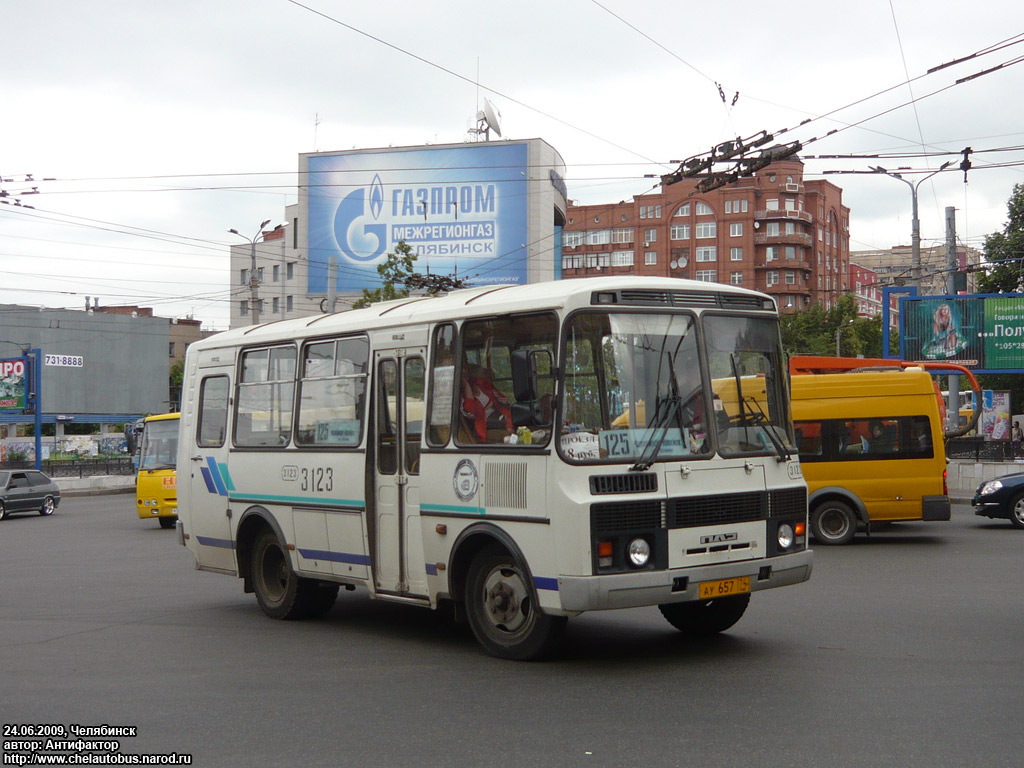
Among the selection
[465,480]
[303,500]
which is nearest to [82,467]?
[303,500]

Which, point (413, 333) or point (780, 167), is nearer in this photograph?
point (413, 333)

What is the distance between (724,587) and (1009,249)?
4913cm

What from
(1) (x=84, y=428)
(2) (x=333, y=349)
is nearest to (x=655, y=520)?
(2) (x=333, y=349)

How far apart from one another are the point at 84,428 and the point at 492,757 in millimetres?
81156

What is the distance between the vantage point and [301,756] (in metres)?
6.20

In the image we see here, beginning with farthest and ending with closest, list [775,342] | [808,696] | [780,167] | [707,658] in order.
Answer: [780,167] → [775,342] → [707,658] → [808,696]

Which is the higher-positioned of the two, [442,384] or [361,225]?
[361,225]

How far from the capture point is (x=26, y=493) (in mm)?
32656

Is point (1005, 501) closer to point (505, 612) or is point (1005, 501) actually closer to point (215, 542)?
point (215, 542)

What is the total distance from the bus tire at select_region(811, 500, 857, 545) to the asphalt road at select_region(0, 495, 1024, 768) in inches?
182

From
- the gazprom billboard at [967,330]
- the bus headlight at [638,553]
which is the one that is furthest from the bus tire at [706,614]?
the gazprom billboard at [967,330]

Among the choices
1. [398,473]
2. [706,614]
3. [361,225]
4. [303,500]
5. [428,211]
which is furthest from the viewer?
[361,225]

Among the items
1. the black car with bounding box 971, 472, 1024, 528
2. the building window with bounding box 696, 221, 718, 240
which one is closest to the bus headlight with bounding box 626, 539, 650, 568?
the black car with bounding box 971, 472, 1024, 528

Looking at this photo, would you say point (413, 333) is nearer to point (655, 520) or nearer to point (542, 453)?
point (542, 453)
